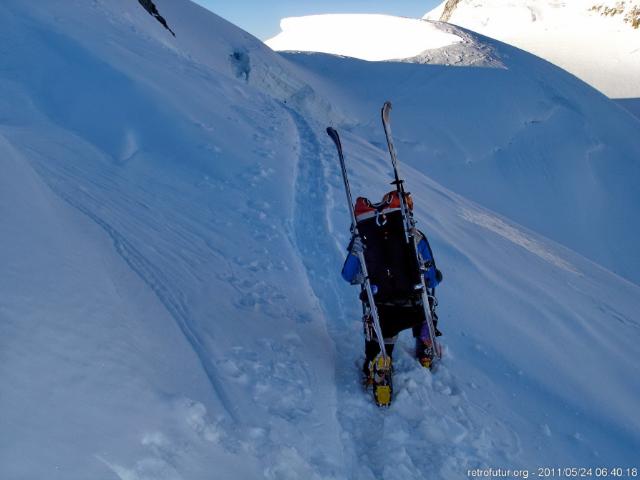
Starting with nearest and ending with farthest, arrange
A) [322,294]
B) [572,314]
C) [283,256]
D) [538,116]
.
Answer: [322,294] → [283,256] → [572,314] → [538,116]

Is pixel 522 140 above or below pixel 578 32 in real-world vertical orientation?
below

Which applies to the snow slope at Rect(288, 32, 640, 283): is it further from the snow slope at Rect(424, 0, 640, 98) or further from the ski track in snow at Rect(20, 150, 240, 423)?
the snow slope at Rect(424, 0, 640, 98)

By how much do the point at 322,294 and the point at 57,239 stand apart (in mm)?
2514

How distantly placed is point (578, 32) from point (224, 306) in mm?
65338

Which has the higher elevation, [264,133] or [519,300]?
[264,133]

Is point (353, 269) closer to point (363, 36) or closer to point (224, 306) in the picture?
point (224, 306)

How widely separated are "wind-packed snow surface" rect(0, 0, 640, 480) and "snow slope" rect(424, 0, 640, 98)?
42871 mm

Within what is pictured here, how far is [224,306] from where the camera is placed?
15.1 feet

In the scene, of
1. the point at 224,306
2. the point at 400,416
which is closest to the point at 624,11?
the point at 224,306

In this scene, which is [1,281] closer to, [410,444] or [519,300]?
[410,444]

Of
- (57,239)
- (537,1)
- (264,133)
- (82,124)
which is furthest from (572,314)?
(537,1)

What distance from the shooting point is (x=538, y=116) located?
22.2 meters

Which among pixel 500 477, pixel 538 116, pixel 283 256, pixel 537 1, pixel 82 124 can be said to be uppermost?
pixel 537 1

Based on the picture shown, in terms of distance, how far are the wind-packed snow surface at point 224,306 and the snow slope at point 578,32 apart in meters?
42.9
